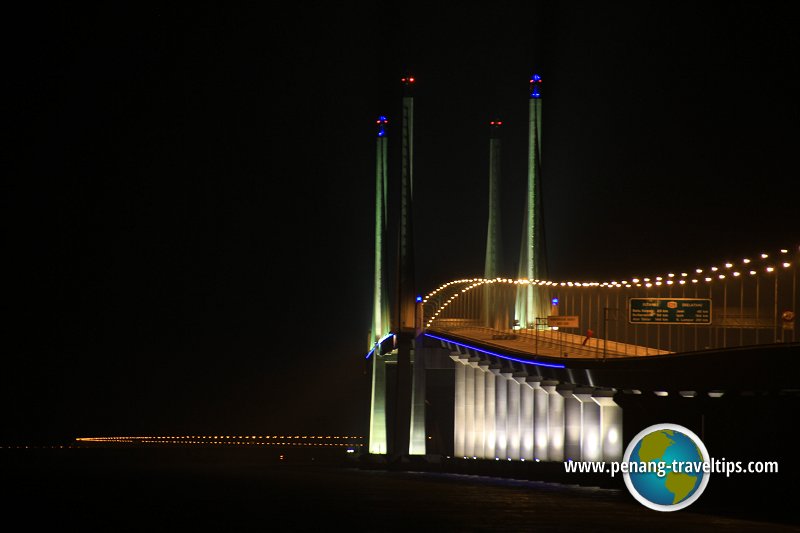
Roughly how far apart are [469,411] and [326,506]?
129 feet

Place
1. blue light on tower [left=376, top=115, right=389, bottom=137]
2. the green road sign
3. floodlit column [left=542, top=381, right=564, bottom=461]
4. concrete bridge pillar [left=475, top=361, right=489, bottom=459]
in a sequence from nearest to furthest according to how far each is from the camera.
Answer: the green road sign, floodlit column [left=542, top=381, right=564, bottom=461], concrete bridge pillar [left=475, top=361, right=489, bottom=459], blue light on tower [left=376, top=115, right=389, bottom=137]

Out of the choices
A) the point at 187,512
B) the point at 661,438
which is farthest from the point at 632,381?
the point at 661,438

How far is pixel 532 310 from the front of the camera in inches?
2699

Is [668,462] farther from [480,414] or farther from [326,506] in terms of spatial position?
[480,414]

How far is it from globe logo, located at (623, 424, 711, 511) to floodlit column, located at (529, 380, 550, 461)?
3417 centimetres

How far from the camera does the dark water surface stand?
27.9 meters

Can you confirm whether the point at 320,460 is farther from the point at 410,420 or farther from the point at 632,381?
the point at 632,381

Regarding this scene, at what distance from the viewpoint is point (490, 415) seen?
70.0 metres

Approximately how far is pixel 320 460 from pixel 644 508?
5703 centimetres

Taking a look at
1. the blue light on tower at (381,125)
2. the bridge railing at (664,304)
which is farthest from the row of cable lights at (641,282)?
the blue light on tower at (381,125)

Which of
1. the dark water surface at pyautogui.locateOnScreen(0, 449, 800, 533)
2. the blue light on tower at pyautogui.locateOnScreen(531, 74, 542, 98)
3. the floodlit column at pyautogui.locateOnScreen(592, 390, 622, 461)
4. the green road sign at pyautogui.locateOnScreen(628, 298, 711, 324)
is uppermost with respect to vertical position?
the blue light on tower at pyautogui.locateOnScreen(531, 74, 542, 98)

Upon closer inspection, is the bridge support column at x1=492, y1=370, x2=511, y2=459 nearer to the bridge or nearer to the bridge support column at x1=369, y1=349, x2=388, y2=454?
the bridge

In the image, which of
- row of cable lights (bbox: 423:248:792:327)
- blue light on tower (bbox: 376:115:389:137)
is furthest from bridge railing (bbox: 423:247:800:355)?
blue light on tower (bbox: 376:115:389:137)

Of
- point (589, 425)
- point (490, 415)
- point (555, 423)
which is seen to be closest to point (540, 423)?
point (555, 423)
